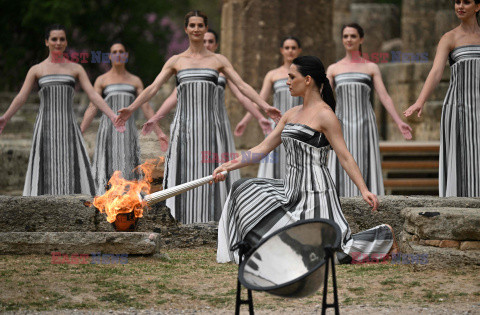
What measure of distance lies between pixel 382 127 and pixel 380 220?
545 inches

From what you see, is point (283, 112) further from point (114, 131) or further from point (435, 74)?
point (435, 74)

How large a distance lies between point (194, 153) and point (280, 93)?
6.53 feet

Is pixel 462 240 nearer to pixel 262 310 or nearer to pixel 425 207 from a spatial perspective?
pixel 425 207

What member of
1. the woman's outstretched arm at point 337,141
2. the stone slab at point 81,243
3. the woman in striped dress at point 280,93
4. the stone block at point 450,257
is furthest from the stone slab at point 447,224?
the woman in striped dress at point 280,93

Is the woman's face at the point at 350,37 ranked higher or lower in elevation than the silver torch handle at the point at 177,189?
higher

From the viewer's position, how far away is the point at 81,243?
7867mm

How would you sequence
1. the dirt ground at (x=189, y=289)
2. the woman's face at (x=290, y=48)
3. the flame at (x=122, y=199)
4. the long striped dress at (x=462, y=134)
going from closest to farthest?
the dirt ground at (x=189, y=289), the flame at (x=122, y=199), the long striped dress at (x=462, y=134), the woman's face at (x=290, y=48)

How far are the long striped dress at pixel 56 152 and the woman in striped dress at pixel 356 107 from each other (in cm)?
285

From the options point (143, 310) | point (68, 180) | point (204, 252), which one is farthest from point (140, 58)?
point (143, 310)

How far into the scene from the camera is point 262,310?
6414 mm

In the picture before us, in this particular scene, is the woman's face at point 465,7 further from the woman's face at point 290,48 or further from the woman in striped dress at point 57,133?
the woman in striped dress at point 57,133

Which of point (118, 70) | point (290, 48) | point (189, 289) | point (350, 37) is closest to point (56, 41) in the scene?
point (118, 70)

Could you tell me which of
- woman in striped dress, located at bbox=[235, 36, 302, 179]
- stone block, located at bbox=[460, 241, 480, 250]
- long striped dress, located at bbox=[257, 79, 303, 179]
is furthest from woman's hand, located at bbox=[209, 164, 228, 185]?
long striped dress, located at bbox=[257, 79, 303, 179]

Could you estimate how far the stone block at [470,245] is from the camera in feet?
24.9
